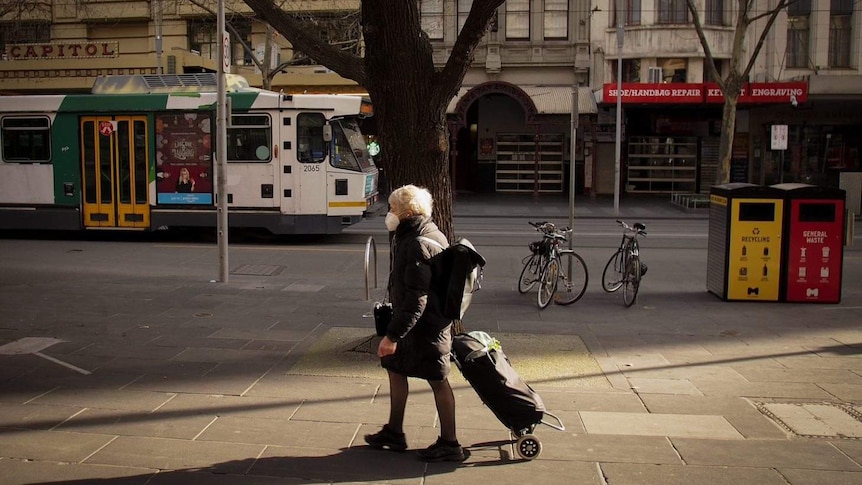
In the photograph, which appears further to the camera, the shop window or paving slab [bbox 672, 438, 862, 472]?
the shop window

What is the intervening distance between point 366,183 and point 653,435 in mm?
12368

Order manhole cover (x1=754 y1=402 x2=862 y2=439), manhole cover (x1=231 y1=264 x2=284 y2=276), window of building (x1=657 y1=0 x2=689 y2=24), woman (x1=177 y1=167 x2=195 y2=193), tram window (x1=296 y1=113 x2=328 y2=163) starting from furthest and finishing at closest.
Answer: window of building (x1=657 y1=0 x2=689 y2=24) < woman (x1=177 y1=167 x2=195 y2=193) < tram window (x1=296 y1=113 x2=328 y2=163) < manhole cover (x1=231 y1=264 x2=284 y2=276) < manhole cover (x1=754 y1=402 x2=862 y2=439)

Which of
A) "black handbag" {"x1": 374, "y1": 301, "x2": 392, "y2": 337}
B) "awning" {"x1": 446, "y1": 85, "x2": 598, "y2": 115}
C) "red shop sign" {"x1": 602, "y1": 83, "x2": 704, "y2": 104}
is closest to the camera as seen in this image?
"black handbag" {"x1": 374, "y1": 301, "x2": 392, "y2": 337}

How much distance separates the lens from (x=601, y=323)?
9.82 metres

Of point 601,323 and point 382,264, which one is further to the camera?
point 382,264

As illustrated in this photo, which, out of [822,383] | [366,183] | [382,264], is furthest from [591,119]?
[822,383]

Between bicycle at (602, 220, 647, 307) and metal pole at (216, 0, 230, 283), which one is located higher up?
metal pole at (216, 0, 230, 283)

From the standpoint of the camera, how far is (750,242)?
11.0m

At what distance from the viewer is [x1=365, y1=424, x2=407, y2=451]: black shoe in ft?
17.5

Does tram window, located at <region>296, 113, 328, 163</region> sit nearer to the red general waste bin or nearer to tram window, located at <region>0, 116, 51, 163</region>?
tram window, located at <region>0, 116, 51, 163</region>

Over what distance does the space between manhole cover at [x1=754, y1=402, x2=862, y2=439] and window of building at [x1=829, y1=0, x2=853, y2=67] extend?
91.9 feet

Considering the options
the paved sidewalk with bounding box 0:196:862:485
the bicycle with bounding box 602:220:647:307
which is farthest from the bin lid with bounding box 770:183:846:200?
the bicycle with bounding box 602:220:647:307

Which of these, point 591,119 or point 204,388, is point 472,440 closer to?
point 204,388

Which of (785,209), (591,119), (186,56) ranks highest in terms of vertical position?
(186,56)
